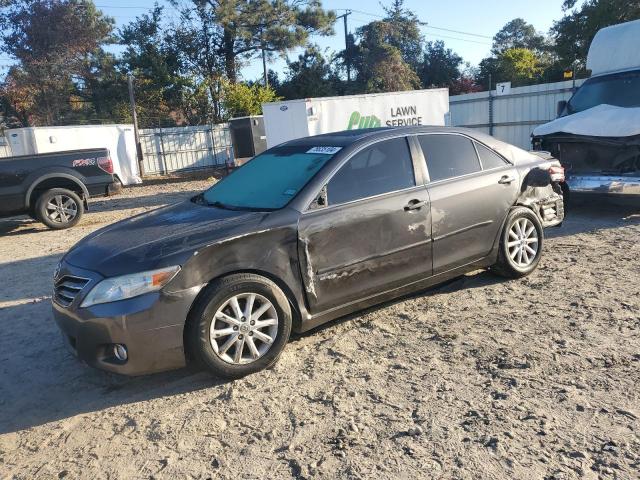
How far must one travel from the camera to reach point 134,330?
340 centimetres

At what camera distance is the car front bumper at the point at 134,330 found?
3.40 metres

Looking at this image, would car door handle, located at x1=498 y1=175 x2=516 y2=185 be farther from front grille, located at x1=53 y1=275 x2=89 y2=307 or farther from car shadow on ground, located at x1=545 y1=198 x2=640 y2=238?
front grille, located at x1=53 y1=275 x2=89 y2=307

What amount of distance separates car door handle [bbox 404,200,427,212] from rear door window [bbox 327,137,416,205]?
0.15m

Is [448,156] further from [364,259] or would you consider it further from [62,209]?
[62,209]

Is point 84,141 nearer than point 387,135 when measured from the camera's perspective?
No

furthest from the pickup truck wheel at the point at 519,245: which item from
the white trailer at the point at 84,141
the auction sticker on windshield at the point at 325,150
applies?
the white trailer at the point at 84,141

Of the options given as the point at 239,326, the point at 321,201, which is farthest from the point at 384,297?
the point at 239,326

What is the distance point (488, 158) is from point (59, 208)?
8.09 metres

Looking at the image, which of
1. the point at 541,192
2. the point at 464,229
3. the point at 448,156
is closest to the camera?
the point at 464,229

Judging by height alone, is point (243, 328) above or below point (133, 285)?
below

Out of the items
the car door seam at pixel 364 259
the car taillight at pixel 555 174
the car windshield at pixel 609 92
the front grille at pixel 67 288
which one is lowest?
the car door seam at pixel 364 259

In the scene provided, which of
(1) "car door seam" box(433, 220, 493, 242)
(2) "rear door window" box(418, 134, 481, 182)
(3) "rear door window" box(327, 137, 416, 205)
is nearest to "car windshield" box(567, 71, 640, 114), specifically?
(2) "rear door window" box(418, 134, 481, 182)

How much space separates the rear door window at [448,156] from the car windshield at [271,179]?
92 centimetres

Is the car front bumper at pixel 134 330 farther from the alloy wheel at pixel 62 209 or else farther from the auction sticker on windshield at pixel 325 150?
the alloy wheel at pixel 62 209
